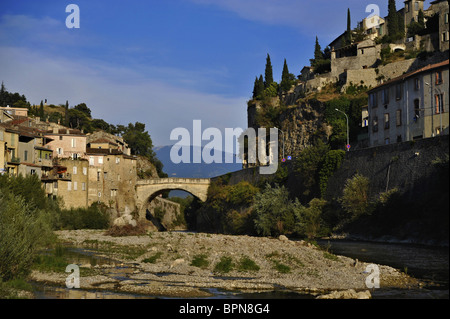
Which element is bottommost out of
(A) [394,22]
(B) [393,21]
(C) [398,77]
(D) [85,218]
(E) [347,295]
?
(E) [347,295]

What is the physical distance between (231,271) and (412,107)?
86.5 feet

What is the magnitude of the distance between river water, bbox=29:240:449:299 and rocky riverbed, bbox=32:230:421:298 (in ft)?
2.47

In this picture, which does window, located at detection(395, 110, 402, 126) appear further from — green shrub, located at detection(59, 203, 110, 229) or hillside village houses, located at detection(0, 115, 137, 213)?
hillside village houses, located at detection(0, 115, 137, 213)

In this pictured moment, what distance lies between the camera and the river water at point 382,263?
24891mm

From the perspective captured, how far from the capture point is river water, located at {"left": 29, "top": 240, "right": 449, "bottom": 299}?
2489 centimetres

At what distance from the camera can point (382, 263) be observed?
109 feet

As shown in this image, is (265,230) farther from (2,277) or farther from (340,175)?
(2,277)

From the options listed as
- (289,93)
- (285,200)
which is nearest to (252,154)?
(289,93)

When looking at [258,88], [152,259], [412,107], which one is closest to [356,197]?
[412,107]

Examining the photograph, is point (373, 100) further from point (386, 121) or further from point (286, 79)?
point (286, 79)

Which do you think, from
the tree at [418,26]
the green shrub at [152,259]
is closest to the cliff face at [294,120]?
the tree at [418,26]

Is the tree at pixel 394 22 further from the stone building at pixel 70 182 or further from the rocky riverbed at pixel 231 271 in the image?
the rocky riverbed at pixel 231 271

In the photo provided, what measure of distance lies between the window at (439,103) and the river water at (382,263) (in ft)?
31.9
